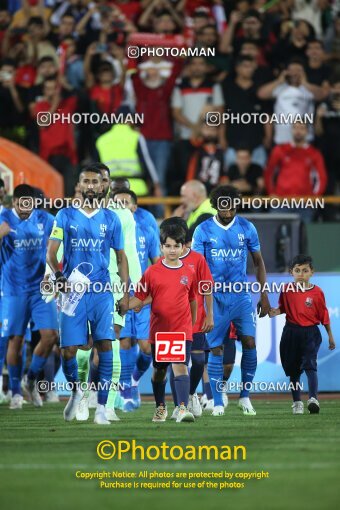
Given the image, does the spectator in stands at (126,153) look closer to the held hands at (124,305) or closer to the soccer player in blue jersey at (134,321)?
the soccer player in blue jersey at (134,321)

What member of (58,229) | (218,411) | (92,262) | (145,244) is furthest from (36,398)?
(58,229)

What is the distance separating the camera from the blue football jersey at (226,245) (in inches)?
542

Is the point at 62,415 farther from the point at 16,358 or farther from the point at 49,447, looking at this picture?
the point at 49,447

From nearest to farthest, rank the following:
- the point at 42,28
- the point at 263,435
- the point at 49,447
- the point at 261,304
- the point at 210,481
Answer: the point at 210,481
the point at 49,447
the point at 263,435
the point at 261,304
the point at 42,28

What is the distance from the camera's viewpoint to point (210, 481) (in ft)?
30.7

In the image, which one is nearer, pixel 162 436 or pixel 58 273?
pixel 162 436

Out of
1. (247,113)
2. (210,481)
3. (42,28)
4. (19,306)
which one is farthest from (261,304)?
(42,28)

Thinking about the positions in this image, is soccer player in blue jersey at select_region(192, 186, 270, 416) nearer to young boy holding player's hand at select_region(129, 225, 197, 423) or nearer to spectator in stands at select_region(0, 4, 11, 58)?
young boy holding player's hand at select_region(129, 225, 197, 423)

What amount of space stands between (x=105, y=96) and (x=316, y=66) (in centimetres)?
311

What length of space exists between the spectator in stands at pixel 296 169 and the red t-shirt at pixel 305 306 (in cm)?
492

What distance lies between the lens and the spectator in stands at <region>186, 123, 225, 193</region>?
1862 centimetres

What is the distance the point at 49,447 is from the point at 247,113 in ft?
30.2

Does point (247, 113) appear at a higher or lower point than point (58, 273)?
higher

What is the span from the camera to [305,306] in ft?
46.1
